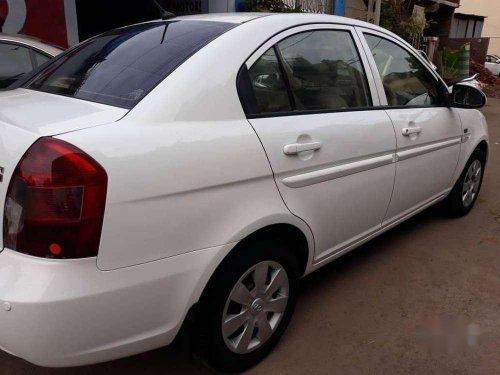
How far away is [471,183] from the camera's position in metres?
4.41

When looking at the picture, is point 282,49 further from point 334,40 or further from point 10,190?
point 10,190

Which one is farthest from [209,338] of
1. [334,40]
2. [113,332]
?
[334,40]

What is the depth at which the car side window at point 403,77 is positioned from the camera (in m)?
3.10

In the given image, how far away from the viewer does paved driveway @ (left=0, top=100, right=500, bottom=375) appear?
2.41 m

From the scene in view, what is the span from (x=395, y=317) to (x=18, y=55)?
174 inches

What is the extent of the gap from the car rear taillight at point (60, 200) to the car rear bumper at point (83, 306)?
6 centimetres

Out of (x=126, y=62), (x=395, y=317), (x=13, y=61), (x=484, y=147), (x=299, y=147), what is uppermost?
(x=126, y=62)

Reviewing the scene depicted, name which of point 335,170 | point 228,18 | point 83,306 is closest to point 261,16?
point 228,18

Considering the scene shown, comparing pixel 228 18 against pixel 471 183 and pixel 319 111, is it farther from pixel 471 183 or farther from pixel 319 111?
pixel 471 183

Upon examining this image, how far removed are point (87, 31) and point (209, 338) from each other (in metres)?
11.3

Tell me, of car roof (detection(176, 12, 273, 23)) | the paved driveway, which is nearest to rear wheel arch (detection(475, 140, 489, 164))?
the paved driveway

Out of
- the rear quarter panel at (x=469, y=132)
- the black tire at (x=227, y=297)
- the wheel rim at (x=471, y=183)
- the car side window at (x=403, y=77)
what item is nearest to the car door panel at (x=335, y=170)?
the black tire at (x=227, y=297)

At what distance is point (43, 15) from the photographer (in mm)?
7719

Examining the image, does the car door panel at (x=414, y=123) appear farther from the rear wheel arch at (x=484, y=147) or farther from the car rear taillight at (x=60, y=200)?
the car rear taillight at (x=60, y=200)
